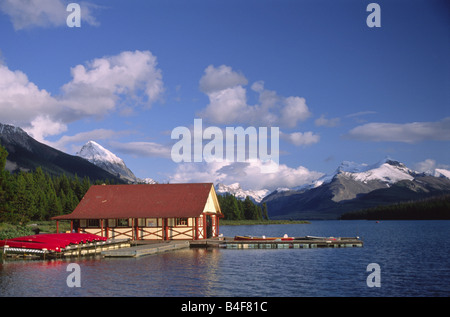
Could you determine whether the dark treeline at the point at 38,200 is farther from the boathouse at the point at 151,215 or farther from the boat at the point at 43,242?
the boat at the point at 43,242

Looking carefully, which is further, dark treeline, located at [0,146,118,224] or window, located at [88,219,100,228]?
dark treeline, located at [0,146,118,224]

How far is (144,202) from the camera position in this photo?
199ft

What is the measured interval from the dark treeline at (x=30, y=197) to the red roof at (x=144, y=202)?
961 cm

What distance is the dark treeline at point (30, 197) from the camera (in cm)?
6362

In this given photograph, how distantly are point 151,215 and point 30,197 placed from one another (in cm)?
3867

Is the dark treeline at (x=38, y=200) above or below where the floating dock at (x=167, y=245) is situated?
above

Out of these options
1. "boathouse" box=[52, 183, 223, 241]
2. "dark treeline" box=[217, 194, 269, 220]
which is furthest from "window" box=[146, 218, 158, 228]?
"dark treeline" box=[217, 194, 269, 220]

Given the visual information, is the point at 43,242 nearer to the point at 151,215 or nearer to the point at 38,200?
the point at 151,215

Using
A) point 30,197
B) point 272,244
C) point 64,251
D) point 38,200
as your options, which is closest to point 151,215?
point 64,251

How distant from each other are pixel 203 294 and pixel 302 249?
29.7 metres

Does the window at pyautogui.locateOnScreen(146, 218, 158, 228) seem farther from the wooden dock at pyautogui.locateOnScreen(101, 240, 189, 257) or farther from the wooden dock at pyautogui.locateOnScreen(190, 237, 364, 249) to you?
the wooden dock at pyautogui.locateOnScreen(190, 237, 364, 249)

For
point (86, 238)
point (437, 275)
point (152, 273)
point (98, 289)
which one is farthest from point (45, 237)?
point (437, 275)

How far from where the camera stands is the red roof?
189 ft

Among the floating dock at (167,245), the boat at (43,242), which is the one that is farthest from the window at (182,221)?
the boat at (43,242)
